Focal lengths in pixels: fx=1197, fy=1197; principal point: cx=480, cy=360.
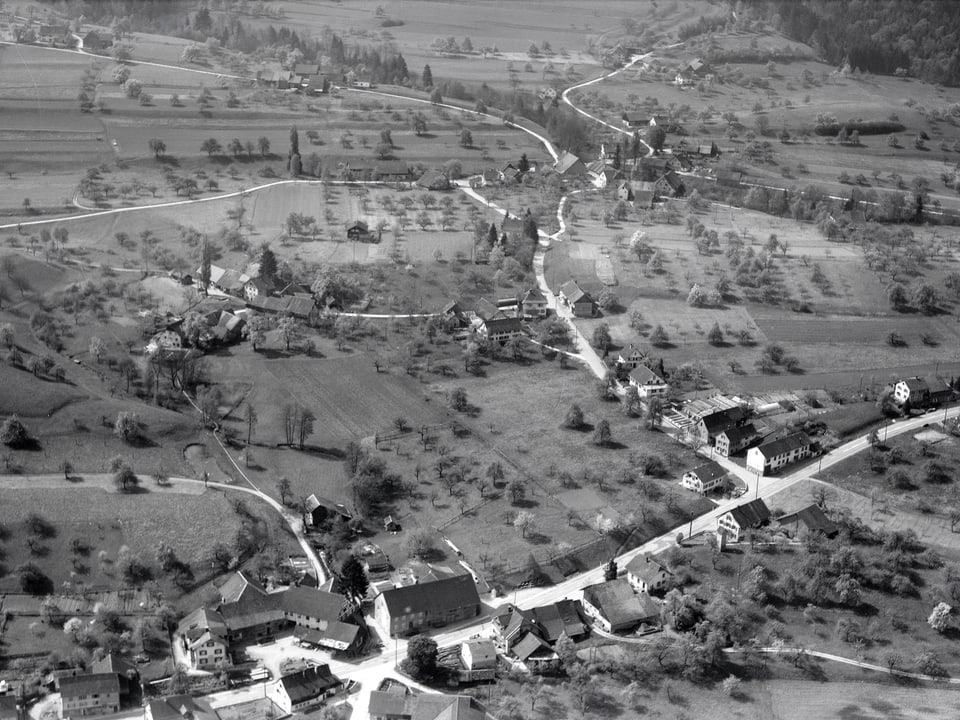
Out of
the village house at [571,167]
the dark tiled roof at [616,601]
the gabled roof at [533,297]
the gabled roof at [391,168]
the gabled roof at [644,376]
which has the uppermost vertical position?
the village house at [571,167]

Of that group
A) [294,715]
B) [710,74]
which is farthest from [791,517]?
[710,74]

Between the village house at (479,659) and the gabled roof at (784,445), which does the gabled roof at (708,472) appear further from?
the village house at (479,659)

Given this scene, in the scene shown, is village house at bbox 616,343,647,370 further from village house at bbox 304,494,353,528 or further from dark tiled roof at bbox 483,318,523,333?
village house at bbox 304,494,353,528

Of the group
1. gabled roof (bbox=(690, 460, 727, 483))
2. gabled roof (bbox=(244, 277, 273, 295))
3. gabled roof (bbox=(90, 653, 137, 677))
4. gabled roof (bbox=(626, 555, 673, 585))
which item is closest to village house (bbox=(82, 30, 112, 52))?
gabled roof (bbox=(244, 277, 273, 295))

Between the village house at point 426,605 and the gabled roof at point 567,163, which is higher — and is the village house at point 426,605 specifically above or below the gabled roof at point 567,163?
below

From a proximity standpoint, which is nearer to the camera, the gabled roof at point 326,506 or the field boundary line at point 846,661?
the field boundary line at point 846,661

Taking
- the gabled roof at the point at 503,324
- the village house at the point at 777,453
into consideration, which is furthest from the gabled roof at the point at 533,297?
the village house at the point at 777,453

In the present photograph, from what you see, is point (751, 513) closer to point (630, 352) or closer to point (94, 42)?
point (630, 352)
